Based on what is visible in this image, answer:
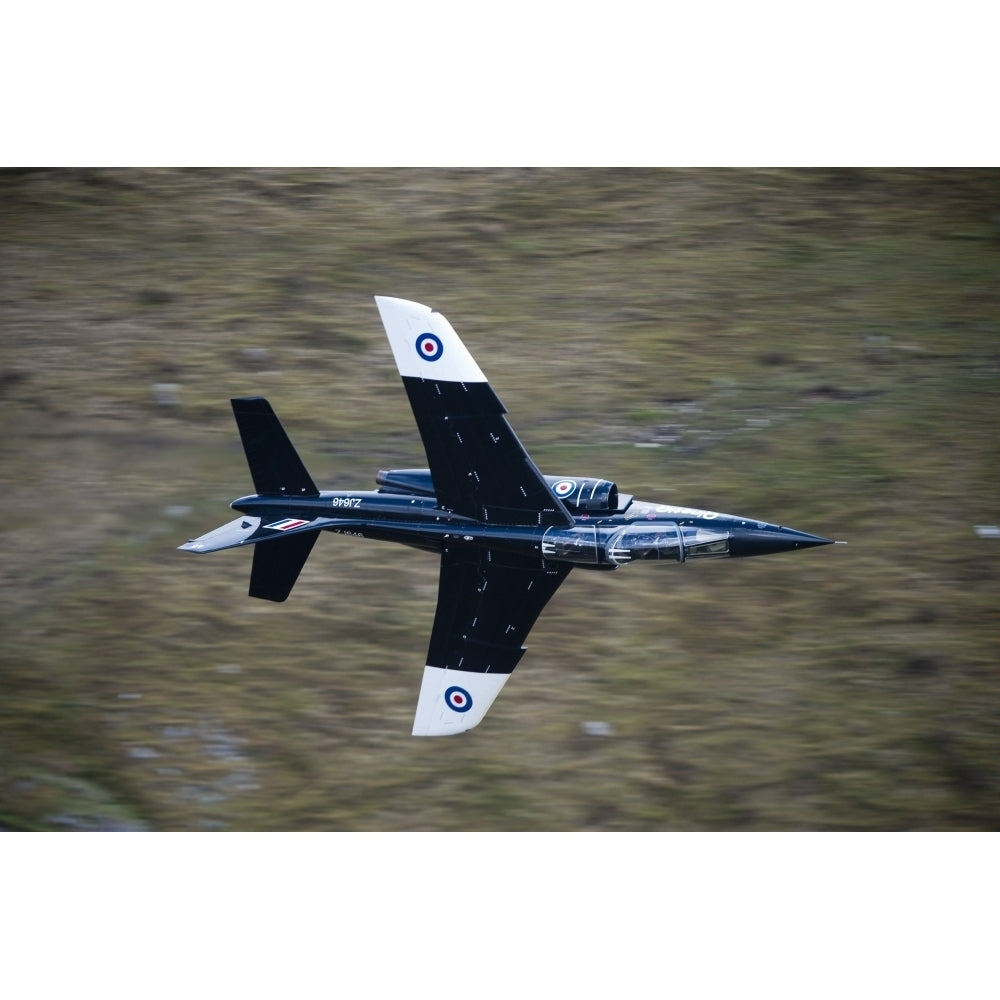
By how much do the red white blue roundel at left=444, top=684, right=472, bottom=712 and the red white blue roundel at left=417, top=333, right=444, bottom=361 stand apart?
521cm

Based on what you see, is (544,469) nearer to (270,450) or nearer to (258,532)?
(270,450)

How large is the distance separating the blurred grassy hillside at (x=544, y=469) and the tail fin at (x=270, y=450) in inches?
103

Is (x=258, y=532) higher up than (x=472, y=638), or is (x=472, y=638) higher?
(x=258, y=532)

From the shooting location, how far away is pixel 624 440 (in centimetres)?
2462

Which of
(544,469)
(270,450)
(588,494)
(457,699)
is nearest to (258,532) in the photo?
(270,450)

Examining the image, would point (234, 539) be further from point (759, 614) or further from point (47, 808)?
point (759, 614)

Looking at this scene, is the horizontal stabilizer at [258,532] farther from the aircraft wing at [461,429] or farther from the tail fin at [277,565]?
the aircraft wing at [461,429]

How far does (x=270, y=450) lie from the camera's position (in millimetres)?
21469

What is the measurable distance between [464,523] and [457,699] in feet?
9.26

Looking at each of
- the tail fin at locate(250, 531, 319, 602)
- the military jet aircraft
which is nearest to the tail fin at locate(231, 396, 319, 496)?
the military jet aircraft

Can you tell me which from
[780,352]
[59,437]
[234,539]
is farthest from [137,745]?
[780,352]

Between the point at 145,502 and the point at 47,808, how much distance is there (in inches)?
220

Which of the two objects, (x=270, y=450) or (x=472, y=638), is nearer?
(x=472, y=638)

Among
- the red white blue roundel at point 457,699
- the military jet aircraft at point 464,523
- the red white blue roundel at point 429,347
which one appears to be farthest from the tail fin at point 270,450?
the red white blue roundel at point 457,699
